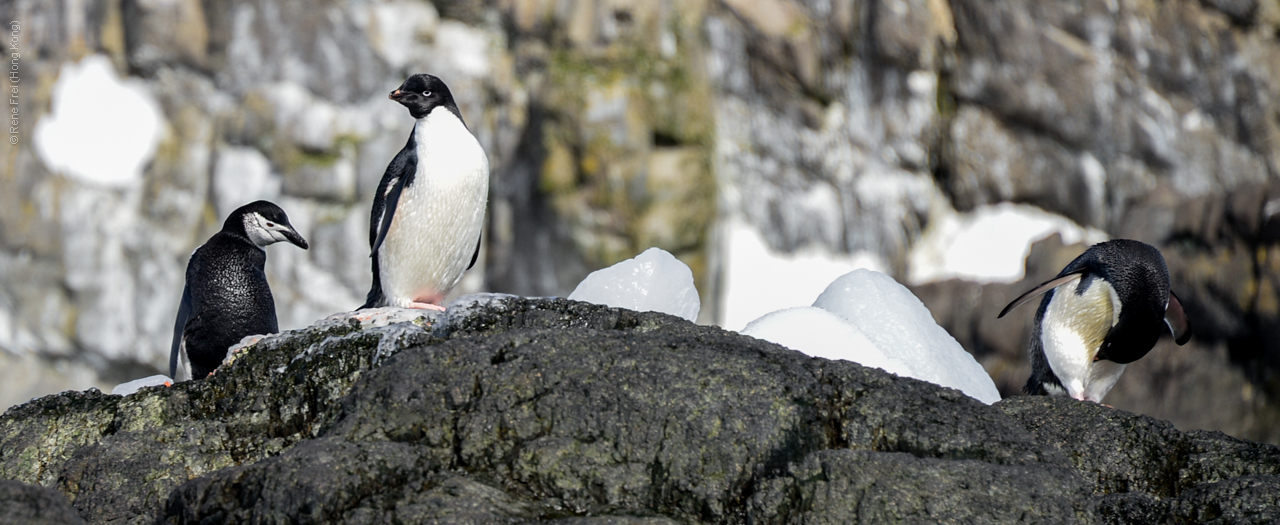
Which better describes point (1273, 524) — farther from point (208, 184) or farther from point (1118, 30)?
point (1118, 30)

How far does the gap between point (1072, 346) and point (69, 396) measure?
11.8 ft

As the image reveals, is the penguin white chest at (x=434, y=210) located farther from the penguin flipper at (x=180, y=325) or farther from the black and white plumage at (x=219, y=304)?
the penguin flipper at (x=180, y=325)

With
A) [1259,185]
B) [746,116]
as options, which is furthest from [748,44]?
[1259,185]

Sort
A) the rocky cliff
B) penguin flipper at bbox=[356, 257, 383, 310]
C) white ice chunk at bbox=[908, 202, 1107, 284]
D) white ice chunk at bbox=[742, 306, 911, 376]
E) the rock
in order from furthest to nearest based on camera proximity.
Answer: white ice chunk at bbox=[908, 202, 1107, 284] < penguin flipper at bbox=[356, 257, 383, 310] < white ice chunk at bbox=[742, 306, 911, 376] < the rocky cliff < the rock

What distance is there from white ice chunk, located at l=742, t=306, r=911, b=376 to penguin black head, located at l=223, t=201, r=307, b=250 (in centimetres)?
170

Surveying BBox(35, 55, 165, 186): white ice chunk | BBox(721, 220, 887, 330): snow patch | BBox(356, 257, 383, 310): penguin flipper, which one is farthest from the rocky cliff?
BBox(721, 220, 887, 330): snow patch

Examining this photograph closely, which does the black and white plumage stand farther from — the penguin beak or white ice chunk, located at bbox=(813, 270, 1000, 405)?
white ice chunk, located at bbox=(813, 270, 1000, 405)

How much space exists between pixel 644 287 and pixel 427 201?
85 centimetres

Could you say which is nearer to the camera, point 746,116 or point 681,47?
point 681,47

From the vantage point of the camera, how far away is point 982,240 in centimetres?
1345

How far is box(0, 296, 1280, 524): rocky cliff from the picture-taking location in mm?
1788

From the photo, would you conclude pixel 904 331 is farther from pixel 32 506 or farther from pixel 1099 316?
pixel 32 506

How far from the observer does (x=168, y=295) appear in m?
11.2

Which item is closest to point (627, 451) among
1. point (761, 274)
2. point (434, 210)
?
point (434, 210)
